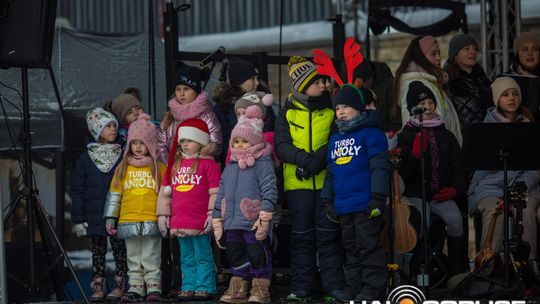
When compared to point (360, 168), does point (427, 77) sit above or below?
above

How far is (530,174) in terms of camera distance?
976cm

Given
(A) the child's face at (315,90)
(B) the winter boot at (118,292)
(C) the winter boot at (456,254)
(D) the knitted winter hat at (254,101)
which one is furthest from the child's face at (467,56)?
(B) the winter boot at (118,292)

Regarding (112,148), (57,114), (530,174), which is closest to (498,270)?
(530,174)

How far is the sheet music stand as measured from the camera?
8984 mm

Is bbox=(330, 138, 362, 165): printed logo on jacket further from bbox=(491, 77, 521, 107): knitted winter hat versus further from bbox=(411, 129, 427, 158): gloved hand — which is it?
bbox=(491, 77, 521, 107): knitted winter hat

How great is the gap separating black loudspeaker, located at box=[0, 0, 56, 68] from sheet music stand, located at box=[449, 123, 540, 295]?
3.18 metres

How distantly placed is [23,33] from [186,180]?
5.34 ft

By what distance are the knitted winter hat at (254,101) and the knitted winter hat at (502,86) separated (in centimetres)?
180

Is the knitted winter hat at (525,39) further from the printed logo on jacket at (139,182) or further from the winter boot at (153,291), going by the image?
the winter boot at (153,291)

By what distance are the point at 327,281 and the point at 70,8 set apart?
35.2 ft

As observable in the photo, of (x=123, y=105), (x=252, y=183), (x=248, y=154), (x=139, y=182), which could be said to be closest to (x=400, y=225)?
(x=252, y=183)

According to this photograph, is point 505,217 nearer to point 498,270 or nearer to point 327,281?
point 498,270

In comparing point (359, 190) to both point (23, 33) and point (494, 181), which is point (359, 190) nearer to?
point (494, 181)

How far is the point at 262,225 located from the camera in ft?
29.9
